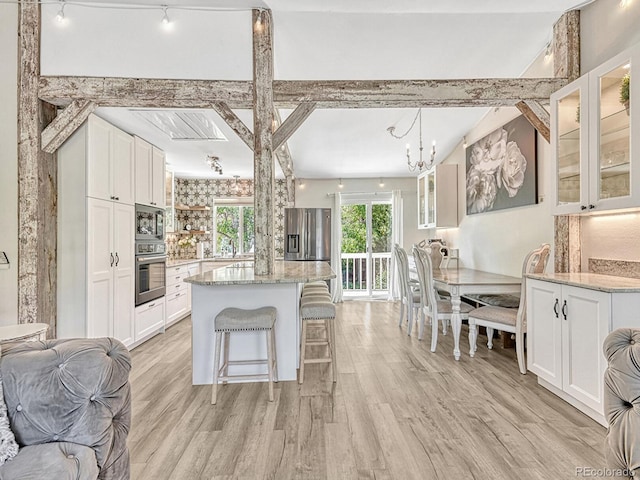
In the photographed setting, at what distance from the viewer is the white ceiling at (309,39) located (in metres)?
2.86

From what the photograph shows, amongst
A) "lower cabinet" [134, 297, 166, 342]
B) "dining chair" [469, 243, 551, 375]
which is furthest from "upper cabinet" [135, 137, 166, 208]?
"dining chair" [469, 243, 551, 375]

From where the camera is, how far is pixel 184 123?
3957mm

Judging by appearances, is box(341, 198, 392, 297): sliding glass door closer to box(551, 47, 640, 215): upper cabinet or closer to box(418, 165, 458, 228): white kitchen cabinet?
box(418, 165, 458, 228): white kitchen cabinet

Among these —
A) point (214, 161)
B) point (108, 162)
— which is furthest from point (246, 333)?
point (214, 161)

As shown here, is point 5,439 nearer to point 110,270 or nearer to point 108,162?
point 110,270

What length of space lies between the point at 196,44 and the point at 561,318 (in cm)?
350

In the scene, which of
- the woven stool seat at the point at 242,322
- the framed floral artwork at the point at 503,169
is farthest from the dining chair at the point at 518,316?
the woven stool seat at the point at 242,322

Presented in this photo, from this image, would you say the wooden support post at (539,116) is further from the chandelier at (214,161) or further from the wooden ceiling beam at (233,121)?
the chandelier at (214,161)

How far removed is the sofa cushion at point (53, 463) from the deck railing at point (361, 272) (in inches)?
231

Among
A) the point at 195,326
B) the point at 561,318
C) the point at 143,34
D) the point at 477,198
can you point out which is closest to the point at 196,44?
the point at 143,34

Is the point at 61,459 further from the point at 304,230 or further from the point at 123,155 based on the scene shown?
the point at 304,230

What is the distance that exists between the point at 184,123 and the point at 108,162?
3.01 feet

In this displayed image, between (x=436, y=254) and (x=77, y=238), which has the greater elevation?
(x=77, y=238)

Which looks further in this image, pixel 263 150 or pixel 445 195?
pixel 445 195
